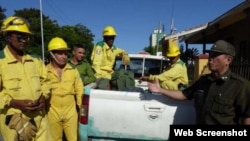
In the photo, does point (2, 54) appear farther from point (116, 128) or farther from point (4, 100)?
point (116, 128)

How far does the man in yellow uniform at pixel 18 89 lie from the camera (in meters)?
4.07

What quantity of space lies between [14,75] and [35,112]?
1.49 feet

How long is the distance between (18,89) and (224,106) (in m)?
2.04

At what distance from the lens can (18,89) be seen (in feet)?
13.5

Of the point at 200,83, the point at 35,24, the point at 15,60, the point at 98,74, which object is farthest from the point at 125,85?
the point at 35,24

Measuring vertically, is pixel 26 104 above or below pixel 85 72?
below

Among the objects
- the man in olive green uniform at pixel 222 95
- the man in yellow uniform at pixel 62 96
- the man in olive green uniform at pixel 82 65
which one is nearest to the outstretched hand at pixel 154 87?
the man in olive green uniform at pixel 222 95

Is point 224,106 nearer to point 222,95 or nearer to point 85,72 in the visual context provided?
point 222,95

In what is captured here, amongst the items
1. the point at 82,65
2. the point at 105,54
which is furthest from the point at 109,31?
the point at 82,65

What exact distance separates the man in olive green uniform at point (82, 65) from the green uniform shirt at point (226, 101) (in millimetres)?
2870

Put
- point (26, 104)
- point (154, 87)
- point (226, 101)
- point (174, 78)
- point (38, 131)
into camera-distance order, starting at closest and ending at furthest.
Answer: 1. point (226, 101)
2. point (26, 104)
3. point (38, 131)
4. point (154, 87)
5. point (174, 78)

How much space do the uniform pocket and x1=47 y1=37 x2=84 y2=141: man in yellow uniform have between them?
2107 millimetres

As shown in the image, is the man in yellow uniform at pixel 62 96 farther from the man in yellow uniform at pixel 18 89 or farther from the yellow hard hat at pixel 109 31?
the yellow hard hat at pixel 109 31

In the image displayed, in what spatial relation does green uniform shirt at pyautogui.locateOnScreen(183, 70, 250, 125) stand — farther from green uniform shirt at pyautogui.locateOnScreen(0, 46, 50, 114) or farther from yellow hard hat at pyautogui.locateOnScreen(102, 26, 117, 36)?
yellow hard hat at pyautogui.locateOnScreen(102, 26, 117, 36)
